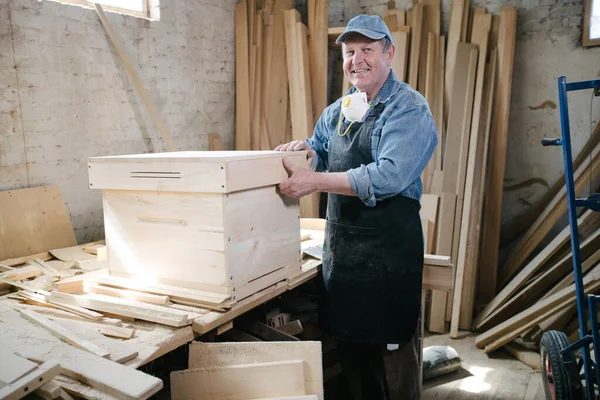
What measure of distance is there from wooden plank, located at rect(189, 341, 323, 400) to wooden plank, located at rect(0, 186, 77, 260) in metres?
1.63

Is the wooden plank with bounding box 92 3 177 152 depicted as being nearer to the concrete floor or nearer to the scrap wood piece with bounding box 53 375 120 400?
the concrete floor

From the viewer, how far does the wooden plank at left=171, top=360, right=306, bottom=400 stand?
1.70 meters

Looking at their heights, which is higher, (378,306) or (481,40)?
(481,40)

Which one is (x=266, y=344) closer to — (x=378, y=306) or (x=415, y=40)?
(x=378, y=306)

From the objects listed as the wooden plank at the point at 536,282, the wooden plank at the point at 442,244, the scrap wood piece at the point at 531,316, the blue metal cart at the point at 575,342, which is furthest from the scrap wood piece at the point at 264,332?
the wooden plank at the point at 536,282

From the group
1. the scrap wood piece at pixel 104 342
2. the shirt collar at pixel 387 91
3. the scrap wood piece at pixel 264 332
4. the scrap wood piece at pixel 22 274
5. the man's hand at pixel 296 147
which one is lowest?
the scrap wood piece at pixel 264 332

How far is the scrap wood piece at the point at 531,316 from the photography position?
142 inches

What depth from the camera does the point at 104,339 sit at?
1696 mm

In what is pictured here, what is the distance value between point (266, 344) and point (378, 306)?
0.68 meters

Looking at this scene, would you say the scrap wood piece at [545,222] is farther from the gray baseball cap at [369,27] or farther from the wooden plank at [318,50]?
the gray baseball cap at [369,27]

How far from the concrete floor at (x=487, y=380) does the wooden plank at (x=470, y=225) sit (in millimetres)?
403

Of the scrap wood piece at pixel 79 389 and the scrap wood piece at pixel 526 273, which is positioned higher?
the scrap wood piece at pixel 79 389

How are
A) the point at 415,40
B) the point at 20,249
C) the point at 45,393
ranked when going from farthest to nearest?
the point at 415,40, the point at 20,249, the point at 45,393

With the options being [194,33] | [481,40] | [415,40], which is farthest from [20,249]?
[481,40]
